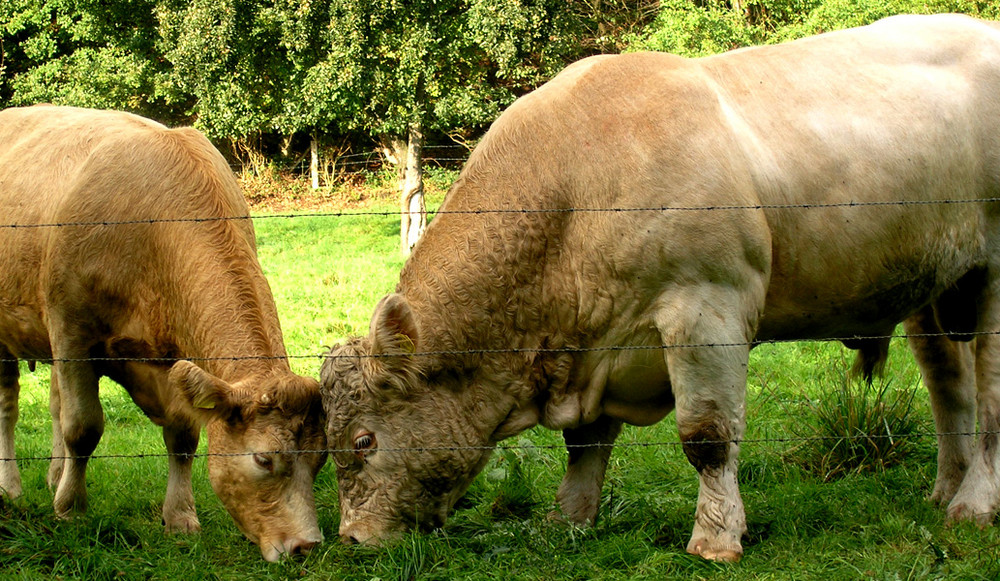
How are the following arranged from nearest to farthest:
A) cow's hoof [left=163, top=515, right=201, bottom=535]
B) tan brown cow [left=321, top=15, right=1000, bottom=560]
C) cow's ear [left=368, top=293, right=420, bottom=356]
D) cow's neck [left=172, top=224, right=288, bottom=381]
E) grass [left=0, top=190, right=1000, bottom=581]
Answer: grass [left=0, top=190, right=1000, bottom=581] → tan brown cow [left=321, top=15, right=1000, bottom=560] → cow's ear [left=368, top=293, right=420, bottom=356] → cow's neck [left=172, top=224, right=288, bottom=381] → cow's hoof [left=163, top=515, right=201, bottom=535]

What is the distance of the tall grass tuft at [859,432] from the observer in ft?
20.1

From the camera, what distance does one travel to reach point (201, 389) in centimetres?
491

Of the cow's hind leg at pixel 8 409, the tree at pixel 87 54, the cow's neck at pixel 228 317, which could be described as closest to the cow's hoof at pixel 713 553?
the cow's neck at pixel 228 317

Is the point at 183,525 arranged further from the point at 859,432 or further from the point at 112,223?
the point at 859,432

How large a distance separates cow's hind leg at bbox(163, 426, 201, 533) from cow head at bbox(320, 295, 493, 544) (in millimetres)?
1072

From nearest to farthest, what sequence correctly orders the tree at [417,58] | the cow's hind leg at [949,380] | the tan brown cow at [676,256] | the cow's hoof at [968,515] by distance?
the tan brown cow at [676,256], the cow's hoof at [968,515], the cow's hind leg at [949,380], the tree at [417,58]

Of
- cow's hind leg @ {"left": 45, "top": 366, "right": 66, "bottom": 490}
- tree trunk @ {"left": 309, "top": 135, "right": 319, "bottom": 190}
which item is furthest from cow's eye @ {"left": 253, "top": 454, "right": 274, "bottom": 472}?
tree trunk @ {"left": 309, "top": 135, "right": 319, "bottom": 190}

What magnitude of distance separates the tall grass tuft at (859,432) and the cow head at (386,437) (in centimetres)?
230

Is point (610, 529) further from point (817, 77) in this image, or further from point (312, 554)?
point (817, 77)

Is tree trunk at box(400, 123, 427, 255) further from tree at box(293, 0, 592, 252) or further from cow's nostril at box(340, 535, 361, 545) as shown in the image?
cow's nostril at box(340, 535, 361, 545)

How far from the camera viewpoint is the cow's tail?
6.11 m

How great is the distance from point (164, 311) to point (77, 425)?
0.95 m

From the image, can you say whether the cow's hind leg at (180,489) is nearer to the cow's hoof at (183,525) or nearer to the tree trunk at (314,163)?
the cow's hoof at (183,525)

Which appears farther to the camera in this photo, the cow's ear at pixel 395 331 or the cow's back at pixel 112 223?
the cow's back at pixel 112 223
